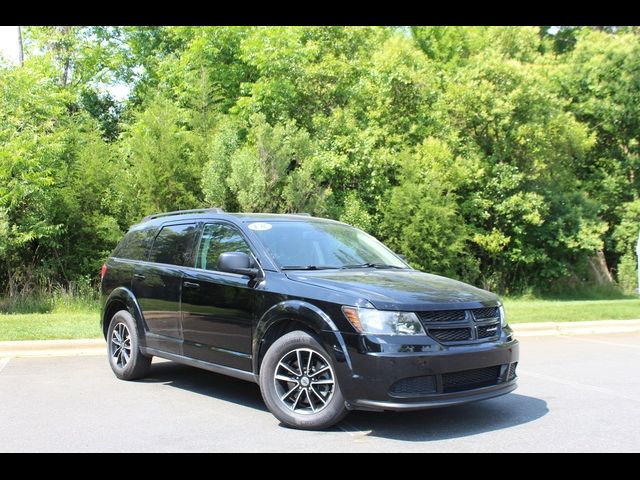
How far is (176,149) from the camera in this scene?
16.6 metres

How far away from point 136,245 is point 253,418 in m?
3.04

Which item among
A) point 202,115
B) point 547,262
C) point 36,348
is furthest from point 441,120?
point 36,348

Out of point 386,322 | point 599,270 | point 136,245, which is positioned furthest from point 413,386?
point 599,270

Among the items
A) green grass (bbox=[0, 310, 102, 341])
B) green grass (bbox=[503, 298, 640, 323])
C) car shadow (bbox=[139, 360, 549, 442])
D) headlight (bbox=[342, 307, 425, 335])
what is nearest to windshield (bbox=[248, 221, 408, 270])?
headlight (bbox=[342, 307, 425, 335])

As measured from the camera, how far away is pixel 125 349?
7.88m

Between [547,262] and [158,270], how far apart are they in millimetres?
15969

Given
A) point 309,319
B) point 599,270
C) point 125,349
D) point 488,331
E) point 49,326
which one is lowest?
point 49,326

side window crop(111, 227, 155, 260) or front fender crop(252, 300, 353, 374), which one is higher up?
side window crop(111, 227, 155, 260)

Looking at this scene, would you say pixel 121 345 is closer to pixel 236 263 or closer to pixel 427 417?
pixel 236 263

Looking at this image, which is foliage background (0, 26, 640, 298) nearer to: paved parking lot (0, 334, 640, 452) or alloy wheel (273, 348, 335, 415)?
paved parking lot (0, 334, 640, 452)

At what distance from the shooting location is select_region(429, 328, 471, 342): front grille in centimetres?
540

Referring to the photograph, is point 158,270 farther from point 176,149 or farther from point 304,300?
point 176,149

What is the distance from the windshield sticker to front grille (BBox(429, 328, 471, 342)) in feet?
7.18
